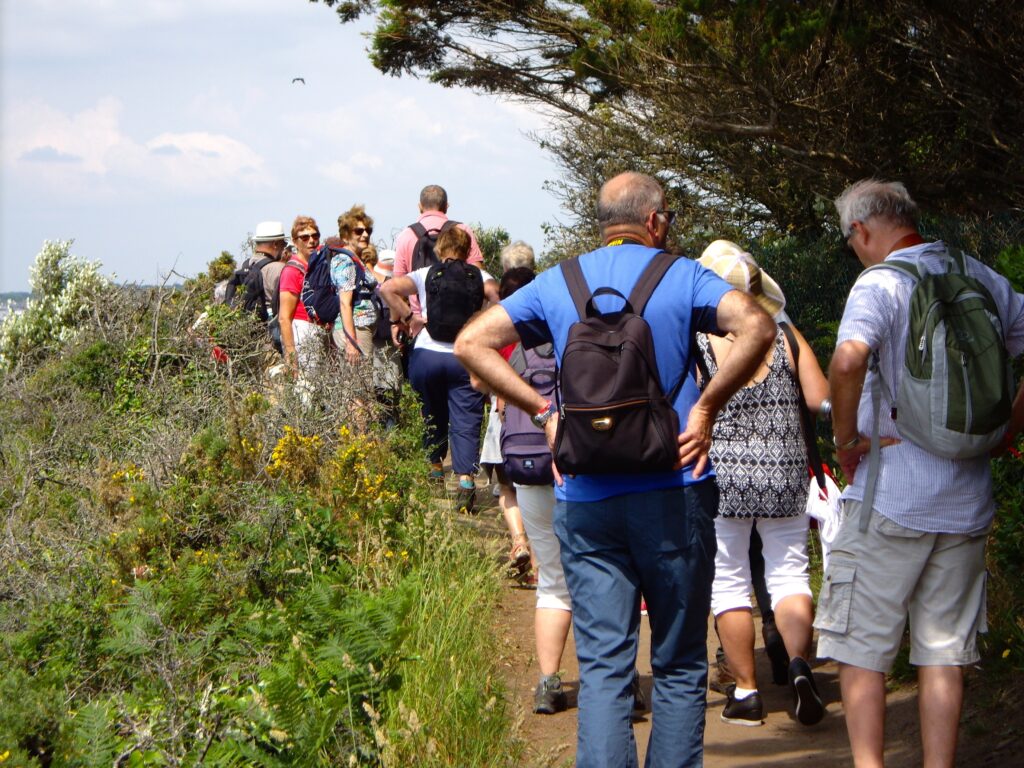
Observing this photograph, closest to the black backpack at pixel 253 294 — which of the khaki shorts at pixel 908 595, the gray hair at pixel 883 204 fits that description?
the gray hair at pixel 883 204

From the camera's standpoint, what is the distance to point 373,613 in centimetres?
437

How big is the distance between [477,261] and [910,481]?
5573 mm

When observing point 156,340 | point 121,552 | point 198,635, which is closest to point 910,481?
point 198,635

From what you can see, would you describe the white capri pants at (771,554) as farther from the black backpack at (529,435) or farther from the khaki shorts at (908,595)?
the khaki shorts at (908,595)

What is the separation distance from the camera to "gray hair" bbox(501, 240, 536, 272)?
6531 millimetres

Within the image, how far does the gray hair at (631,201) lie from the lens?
3693 mm

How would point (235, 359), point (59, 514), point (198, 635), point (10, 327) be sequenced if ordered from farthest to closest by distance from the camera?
point (10, 327), point (235, 359), point (59, 514), point (198, 635)

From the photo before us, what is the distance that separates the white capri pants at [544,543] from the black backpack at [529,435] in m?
0.08

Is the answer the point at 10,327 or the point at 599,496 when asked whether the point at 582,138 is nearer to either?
the point at 10,327

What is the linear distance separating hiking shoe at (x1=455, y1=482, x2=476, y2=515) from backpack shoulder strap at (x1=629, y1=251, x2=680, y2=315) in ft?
17.7

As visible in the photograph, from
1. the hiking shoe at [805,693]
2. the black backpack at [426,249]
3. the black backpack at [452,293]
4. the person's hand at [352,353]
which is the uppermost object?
the black backpack at [426,249]

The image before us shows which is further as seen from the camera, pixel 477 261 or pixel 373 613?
pixel 477 261

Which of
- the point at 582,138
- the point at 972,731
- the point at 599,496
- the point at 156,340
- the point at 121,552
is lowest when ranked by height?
the point at 972,731

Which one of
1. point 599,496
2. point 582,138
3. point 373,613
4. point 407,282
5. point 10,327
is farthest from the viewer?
point 582,138
